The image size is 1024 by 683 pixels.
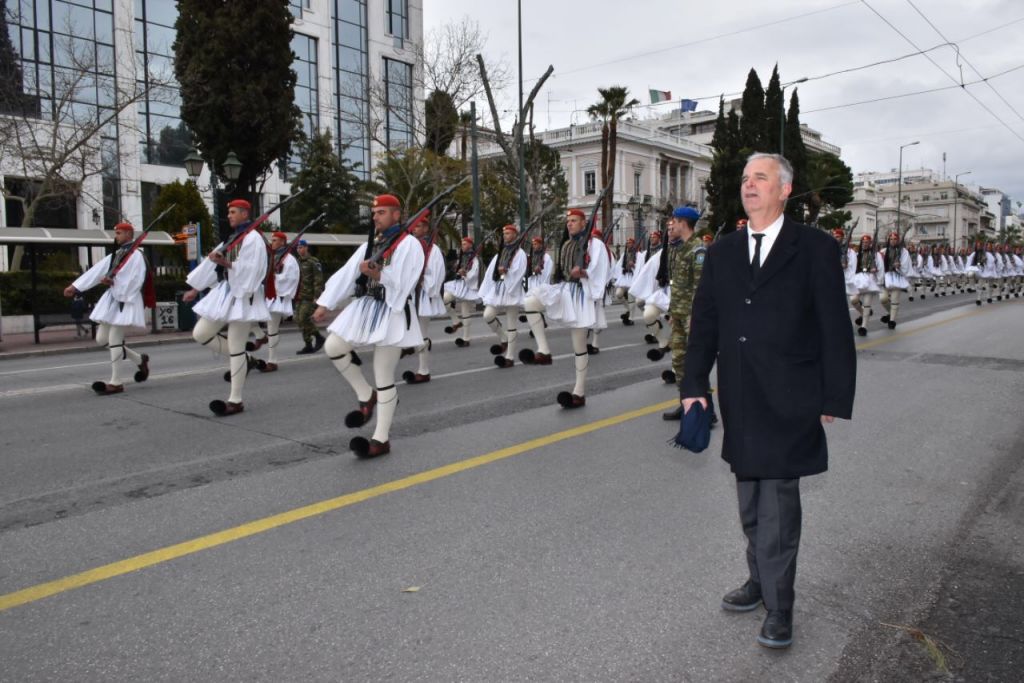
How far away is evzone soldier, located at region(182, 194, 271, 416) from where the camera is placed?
804cm

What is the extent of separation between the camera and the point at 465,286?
47.8 feet

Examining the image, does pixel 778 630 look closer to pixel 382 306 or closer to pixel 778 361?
pixel 778 361

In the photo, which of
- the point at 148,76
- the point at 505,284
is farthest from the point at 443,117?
the point at 505,284

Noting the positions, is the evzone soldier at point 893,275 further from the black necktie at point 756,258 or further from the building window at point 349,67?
the building window at point 349,67

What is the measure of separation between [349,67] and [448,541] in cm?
4468

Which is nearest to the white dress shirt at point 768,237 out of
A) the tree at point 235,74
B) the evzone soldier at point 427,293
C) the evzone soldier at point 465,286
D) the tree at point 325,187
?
the evzone soldier at point 427,293

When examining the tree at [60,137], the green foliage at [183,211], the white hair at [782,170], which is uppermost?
the tree at [60,137]

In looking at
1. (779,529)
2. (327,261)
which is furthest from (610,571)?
(327,261)

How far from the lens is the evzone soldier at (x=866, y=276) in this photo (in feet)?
53.1

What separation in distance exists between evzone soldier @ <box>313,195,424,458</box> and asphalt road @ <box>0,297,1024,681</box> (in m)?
0.52

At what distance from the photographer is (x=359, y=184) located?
41062 mm

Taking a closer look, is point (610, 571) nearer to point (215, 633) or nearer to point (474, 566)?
point (474, 566)

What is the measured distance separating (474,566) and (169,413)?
5208 mm

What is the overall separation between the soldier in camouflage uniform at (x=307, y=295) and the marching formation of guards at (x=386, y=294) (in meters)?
0.02
